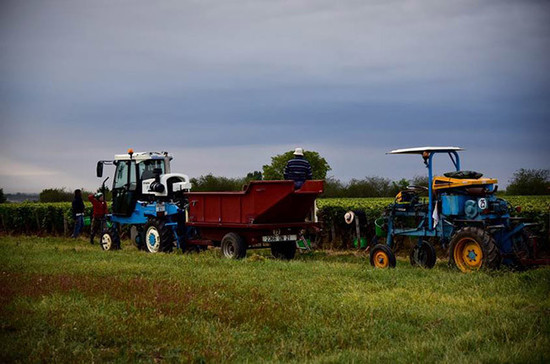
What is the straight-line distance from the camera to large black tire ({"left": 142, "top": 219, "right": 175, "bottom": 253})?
67.0 feet


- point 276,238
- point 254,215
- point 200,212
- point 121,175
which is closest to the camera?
point 254,215

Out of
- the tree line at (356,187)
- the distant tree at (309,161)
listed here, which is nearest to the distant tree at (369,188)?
the tree line at (356,187)

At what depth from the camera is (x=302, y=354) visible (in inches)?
327

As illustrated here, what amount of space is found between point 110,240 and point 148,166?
2.98 meters

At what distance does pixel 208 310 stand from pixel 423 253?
716cm

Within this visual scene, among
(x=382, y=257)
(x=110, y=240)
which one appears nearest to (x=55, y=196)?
(x=110, y=240)

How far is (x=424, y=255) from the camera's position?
52.4 feet

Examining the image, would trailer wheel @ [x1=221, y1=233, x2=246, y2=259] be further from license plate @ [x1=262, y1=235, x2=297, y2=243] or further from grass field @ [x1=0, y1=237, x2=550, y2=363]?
grass field @ [x1=0, y1=237, x2=550, y2=363]

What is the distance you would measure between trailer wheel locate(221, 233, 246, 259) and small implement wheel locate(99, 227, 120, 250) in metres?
5.83

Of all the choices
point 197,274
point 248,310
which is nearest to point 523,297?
point 248,310

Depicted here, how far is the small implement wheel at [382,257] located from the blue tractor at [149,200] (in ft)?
21.2

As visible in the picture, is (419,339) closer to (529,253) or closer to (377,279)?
(377,279)

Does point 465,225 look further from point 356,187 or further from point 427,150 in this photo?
point 356,187

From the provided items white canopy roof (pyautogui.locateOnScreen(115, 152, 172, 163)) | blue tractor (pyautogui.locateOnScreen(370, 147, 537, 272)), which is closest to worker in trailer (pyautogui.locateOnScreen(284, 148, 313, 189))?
blue tractor (pyautogui.locateOnScreen(370, 147, 537, 272))
